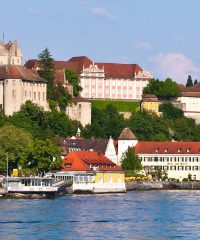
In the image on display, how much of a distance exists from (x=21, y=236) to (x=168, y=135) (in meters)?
80.6

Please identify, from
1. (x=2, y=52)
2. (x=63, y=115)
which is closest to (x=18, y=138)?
(x=63, y=115)

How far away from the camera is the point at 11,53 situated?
454 ft

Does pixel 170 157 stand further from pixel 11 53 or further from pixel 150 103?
pixel 150 103

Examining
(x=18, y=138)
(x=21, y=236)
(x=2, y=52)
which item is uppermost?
(x=2, y=52)

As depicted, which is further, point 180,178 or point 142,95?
point 142,95

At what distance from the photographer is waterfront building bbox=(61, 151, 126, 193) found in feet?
319

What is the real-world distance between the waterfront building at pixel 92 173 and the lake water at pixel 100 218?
7187mm

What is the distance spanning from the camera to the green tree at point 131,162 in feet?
392

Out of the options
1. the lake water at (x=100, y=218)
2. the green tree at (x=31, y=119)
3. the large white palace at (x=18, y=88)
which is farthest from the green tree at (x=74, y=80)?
the lake water at (x=100, y=218)

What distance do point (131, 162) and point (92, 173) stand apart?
73.9ft

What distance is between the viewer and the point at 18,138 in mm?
101688

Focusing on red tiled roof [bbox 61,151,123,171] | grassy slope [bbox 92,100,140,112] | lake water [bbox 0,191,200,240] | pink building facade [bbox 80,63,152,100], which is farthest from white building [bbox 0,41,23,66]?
lake water [bbox 0,191,200,240]

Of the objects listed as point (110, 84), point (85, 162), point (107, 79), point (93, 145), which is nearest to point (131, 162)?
point (93, 145)

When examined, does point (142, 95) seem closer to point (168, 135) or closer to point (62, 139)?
point (168, 135)
